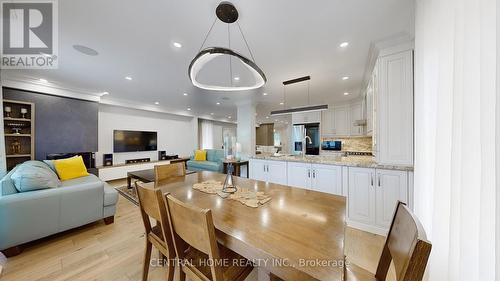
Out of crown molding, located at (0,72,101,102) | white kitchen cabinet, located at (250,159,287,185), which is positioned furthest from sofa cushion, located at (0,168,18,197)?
white kitchen cabinet, located at (250,159,287,185)

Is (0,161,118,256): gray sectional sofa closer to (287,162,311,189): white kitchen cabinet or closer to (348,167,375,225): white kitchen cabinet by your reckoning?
(287,162,311,189): white kitchen cabinet

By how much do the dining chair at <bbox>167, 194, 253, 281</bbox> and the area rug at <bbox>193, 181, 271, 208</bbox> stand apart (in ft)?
1.16

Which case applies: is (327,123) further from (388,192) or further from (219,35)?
(219,35)

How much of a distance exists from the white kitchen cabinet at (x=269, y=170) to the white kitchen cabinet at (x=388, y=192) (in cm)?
148

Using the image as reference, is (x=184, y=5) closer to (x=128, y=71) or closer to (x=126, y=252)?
(x=128, y=71)

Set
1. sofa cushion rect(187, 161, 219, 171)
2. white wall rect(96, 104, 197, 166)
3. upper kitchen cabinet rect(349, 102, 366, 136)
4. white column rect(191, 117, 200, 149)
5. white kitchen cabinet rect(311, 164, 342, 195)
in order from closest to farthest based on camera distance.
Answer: white kitchen cabinet rect(311, 164, 342, 195) < upper kitchen cabinet rect(349, 102, 366, 136) < white wall rect(96, 104, 197, 166) < sofa cushion rect(187, 161, 219, 171) < white column rect(191, 117, 200, 149)

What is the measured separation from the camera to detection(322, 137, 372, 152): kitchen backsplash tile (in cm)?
485

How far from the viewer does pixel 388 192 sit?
2.16m

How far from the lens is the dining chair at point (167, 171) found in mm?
1988

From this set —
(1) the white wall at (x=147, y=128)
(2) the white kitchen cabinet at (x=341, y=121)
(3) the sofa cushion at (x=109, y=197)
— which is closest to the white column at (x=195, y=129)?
(1) the white wall at (x=147, y=128)

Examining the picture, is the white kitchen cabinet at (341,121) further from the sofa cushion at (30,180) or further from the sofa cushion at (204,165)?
the sofa cushion at (30,180)

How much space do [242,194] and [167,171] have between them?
1210mm

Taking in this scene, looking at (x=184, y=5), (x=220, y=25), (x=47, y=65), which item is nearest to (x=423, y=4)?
(x=220, y=25)

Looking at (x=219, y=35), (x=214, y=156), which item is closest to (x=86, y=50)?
(x=219, y=35)
